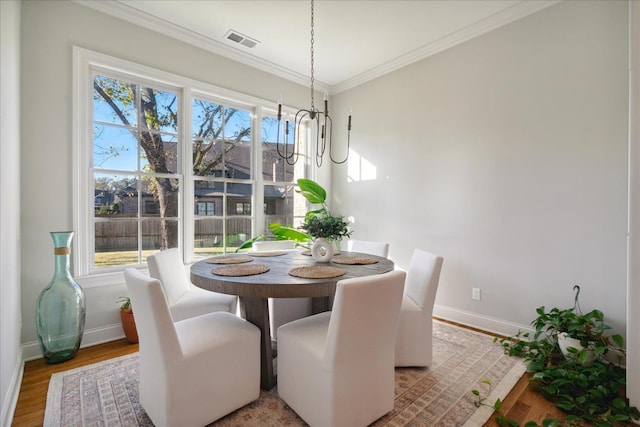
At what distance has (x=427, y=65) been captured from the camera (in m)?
3.40

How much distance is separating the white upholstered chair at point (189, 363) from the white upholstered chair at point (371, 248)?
58.1 inches

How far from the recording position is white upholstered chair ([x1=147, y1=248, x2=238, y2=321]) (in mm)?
2219

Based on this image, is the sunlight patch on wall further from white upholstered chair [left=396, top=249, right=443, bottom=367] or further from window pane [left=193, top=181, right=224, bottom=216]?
white upholstered chair [left=396, top=249, right=443, bottom=367]

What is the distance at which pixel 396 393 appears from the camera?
6.27 ft

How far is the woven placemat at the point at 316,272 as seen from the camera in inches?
69.5

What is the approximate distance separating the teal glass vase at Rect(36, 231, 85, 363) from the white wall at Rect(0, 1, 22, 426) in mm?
142

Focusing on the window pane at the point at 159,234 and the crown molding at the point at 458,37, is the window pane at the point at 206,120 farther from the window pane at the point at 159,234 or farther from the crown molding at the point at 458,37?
the crown molding at the point at 458,37

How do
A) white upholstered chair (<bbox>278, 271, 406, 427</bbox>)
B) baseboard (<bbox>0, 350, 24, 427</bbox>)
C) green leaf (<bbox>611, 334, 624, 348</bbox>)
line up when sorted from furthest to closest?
green leaf (<bbox>611, 334, 624, 348</bbox>) < baseboard (<bbox>0, 350, 24, 427</bbox>) < white upholstered chair (<bbox>278, 271, 406, 427</bbox>)

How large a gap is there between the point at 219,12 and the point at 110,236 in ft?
7.51

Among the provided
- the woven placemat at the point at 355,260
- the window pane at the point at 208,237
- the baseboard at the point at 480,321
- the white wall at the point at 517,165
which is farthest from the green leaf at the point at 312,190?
the baseboard at the point at 480,321

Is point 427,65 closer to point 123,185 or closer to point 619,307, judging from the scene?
point 619,307

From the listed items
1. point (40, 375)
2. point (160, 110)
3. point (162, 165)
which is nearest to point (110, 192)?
point (162, 165)

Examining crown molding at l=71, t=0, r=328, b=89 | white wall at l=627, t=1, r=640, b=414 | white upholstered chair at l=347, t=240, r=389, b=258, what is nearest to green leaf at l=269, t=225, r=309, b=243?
white upholstered chair at l=347, t=240, r=389, b=258

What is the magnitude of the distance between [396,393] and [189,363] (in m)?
1.26
